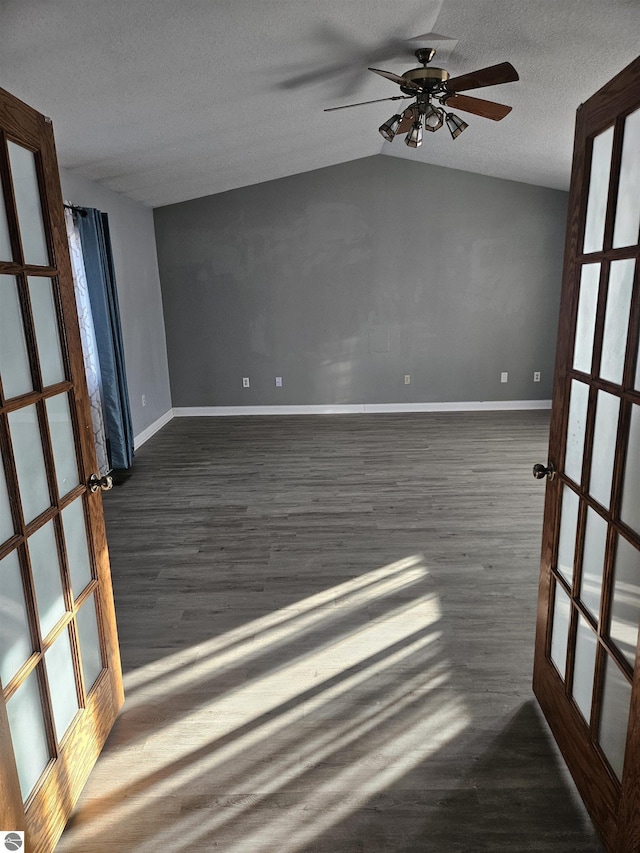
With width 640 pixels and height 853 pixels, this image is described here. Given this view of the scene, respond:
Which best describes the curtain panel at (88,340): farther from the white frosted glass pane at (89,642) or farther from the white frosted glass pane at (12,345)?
the white frosted glass pane at (12,345)

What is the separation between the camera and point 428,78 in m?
3.23

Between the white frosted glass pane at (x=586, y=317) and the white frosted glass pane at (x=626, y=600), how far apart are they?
0.54 metres

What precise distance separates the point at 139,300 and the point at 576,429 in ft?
16.7

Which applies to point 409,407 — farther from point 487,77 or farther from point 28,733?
point 28,733

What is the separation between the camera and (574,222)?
1.82m

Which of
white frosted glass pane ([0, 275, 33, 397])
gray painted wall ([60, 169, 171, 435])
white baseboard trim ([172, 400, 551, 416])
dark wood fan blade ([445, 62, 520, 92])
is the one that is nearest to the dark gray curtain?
gray painted wall ([60, 169, 171, 435])

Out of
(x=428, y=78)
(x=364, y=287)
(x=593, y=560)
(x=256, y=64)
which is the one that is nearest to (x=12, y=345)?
(x=593, y=560)

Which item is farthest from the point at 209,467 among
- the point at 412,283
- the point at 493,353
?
the point at 493,353

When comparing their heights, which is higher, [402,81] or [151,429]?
[402,81]

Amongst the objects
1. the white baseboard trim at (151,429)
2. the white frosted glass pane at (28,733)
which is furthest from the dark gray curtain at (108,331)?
the white frosted glass pane at (28,733)

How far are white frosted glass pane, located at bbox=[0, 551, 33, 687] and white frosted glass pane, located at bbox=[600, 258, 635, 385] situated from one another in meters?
1.66

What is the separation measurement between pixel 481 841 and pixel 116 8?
3.01 metres

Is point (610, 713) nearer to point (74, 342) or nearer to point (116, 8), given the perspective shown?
point (74, 342)

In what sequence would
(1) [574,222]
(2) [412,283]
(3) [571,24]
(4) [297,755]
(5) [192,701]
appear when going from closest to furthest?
1. (1) [574,222]
2. (4) [297,755]
3. (5) [192,701]
4. (3) [571,24]
5. (2) [412,283]
